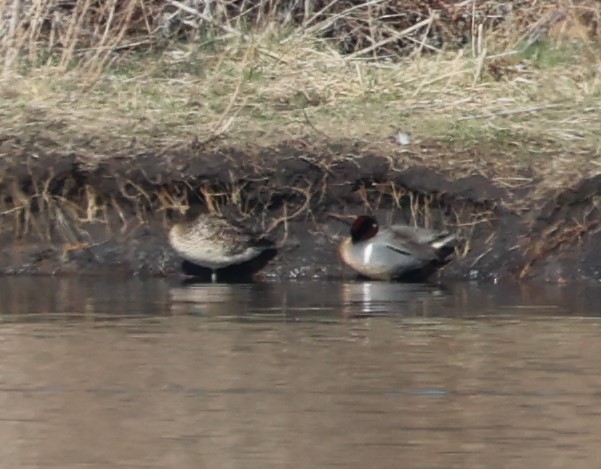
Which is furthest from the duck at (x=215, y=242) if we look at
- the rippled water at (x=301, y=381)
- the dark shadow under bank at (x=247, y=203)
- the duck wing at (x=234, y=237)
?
the rippled water at (x=301, y=381)

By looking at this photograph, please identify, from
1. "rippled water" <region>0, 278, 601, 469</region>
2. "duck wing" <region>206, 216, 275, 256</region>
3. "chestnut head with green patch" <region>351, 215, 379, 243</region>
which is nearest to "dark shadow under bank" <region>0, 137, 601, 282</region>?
"duck wing" <region>206, 216, 275, 256</region>

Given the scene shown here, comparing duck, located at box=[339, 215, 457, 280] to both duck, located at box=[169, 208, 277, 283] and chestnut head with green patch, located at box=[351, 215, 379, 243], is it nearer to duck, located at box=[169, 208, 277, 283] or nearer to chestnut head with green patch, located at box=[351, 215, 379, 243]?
chestnut head with green patch, located at box=[351, 215, 379, 243]

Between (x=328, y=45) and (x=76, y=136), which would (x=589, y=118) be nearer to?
(x=328, y=45)

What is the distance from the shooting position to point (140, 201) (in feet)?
37.6

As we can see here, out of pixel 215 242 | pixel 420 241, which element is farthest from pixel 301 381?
pixel 215 242

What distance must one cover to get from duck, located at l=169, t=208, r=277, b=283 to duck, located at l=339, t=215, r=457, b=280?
0.55 m

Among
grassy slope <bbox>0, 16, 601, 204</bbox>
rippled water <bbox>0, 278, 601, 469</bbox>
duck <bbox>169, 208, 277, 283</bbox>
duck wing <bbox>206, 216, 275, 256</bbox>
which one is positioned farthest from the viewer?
grassy slope <bbox>0, 16, 601, 204</bbox>

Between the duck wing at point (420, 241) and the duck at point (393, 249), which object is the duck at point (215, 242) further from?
the duck wing at point (420, 241)

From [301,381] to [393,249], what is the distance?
13.6 ft

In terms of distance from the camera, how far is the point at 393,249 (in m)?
11.0

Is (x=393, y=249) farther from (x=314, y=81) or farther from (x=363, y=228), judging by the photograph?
(x=314, y=81)

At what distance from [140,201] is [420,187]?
1.77 meters

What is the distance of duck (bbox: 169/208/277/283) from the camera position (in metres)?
11.1

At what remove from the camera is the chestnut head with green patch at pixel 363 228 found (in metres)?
10.9
